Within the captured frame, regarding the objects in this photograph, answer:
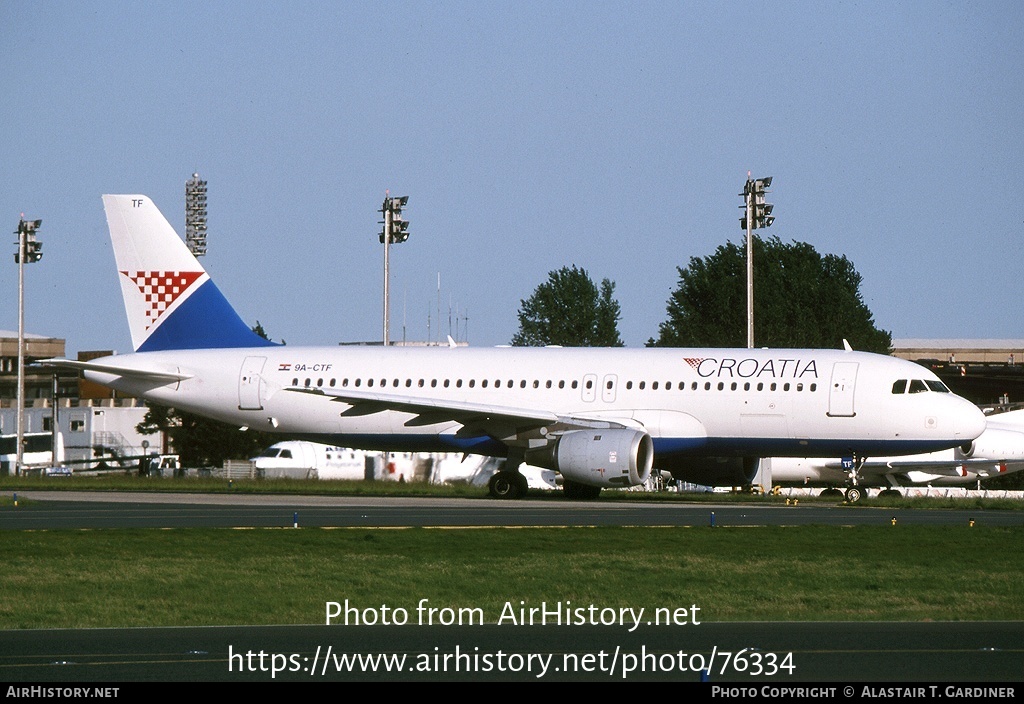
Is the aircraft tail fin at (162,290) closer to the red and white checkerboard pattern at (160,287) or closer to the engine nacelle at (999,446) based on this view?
the red and white checkerboard pattern at (160,287)

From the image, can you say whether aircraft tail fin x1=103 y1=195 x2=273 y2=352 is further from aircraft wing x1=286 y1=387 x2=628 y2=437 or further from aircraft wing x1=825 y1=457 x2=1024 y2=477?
aircraft wing x1=825 y1=457 x2=1024 y2=477

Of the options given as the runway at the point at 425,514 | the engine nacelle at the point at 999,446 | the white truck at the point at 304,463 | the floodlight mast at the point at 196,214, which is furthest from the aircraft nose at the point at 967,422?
the floodlight mast at the point at 196,214

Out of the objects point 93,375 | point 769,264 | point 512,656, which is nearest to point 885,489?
point 93,375

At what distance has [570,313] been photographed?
369 feet

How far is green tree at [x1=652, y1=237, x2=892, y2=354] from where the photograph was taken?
289ft

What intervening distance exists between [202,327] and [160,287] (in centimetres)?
156

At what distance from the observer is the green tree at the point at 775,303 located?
88062 mm

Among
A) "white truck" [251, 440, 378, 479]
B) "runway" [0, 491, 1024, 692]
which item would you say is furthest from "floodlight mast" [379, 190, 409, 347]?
"runway" [0, 491, 1024, 692]

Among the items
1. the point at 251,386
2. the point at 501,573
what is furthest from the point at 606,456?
the point at 501,573

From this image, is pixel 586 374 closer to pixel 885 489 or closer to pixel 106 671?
pixel 885 489

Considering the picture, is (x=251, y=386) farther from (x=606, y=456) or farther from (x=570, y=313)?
(x=570, y=313)
